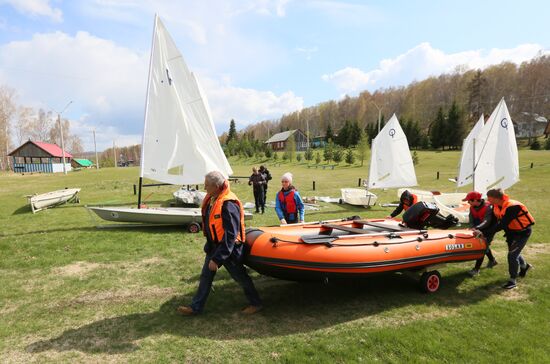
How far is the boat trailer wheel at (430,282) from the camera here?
17.5 ft

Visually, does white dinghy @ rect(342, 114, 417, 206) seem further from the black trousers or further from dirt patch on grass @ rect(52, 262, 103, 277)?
dirt patch on grass @ rect(52, 262, 103, 277)

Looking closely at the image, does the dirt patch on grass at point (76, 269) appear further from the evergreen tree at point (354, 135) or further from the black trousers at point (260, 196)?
the evergreen tree at point (354, 135)

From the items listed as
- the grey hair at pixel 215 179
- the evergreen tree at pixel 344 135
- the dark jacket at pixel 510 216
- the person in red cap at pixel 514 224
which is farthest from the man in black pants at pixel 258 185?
the evergreen tree at pixel 344 135

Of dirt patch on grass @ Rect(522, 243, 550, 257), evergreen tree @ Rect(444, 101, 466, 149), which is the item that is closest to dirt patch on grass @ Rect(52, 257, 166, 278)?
dirt patch on grass @ Rect(522, 243, 550, 257)

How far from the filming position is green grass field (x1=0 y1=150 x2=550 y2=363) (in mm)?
3811

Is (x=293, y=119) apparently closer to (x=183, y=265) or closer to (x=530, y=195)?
(x=530, y=195)

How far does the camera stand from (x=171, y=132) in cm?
905

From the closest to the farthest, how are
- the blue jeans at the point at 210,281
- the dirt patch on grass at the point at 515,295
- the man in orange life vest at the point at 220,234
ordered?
the man in orange life vest at the point at 220,234, the blue jeans at the point at 210,281, the dirt patch on grass at the point at 515,295

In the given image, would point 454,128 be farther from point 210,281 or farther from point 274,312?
point 210,281

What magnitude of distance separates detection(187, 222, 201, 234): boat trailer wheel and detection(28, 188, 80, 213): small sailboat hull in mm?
7964

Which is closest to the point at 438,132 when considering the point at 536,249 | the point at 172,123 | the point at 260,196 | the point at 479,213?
the point at 260,196

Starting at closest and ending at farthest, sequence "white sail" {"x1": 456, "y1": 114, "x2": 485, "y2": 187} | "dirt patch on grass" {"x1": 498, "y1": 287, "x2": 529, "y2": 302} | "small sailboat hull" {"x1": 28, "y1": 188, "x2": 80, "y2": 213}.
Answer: "dirt patch on grass" {"x1": 498, "y1": 287, "x2": 529, "y2": 302}, "white sail" {"x1": 456, "y1": 114, "x2": 485, "y2": 187}, "small sailboat hull" {"x1": 28, "y1": 188, "x2": 80, "y2": 213}

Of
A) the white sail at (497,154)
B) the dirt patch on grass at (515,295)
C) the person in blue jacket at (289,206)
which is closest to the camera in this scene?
the dirt patch on grass at (515,295)

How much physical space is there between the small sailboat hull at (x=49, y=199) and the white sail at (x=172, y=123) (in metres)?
7.44
